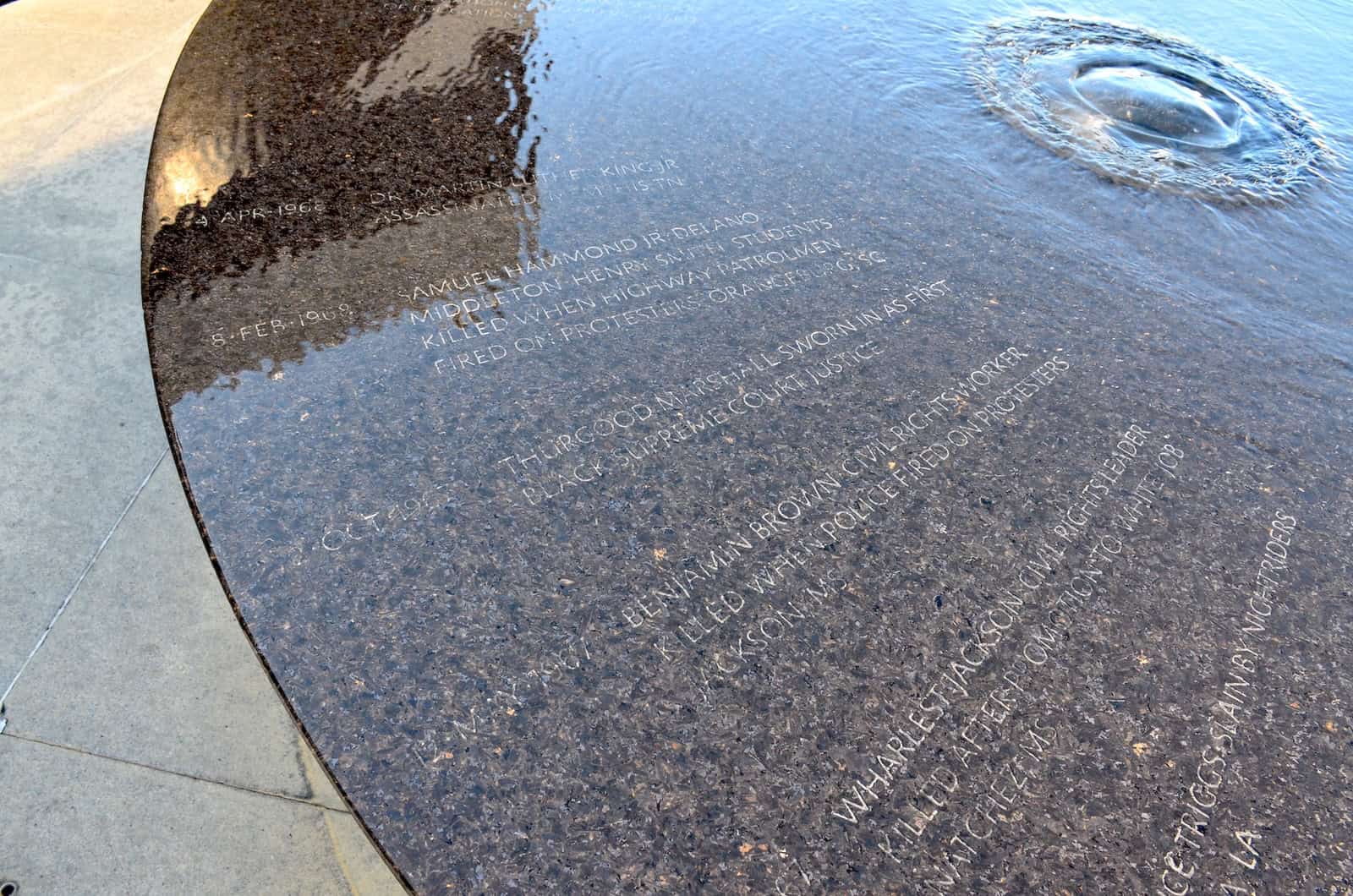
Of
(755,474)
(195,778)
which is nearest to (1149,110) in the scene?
(755,474)

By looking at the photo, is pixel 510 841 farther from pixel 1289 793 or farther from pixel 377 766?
pixel 1289 793

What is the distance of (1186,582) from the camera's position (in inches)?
106

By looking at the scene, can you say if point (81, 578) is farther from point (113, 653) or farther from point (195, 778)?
point (195, 778)

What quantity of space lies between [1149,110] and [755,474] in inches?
181

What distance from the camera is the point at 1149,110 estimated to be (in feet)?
17.6

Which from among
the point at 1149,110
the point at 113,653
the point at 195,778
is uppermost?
the point at 1149,110

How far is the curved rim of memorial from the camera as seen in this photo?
4.82m

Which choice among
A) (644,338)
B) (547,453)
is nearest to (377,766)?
(547,453)

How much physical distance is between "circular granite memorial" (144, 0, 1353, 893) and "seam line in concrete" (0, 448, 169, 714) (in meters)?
0.14

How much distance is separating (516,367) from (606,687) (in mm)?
1472

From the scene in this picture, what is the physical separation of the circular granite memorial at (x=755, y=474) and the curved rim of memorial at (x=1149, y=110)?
6.4 inches

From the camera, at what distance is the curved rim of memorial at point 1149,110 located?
4824 mm

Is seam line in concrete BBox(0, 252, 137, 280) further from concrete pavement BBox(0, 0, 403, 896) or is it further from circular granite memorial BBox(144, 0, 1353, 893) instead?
circular granite memorial BBox(144, 0, 1353, 893)

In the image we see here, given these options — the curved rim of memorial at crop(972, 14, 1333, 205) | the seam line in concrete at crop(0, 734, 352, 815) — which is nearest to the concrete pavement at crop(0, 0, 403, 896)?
the seam line in concrete at crop(0, 734, 352, 815)
